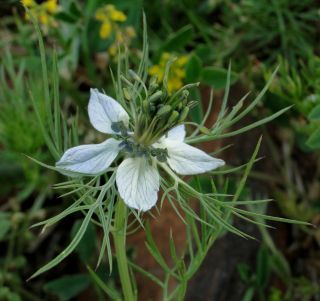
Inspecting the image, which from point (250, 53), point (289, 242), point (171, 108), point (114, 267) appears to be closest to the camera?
point (171, 108)

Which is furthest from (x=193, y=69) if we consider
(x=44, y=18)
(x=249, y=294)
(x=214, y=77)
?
(x=249, y=294)

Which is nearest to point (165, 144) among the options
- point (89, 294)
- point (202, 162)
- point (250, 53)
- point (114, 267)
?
point (202, 162)

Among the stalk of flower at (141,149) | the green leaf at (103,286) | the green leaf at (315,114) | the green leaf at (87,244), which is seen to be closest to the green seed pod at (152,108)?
the stalk of flower at (141,149)

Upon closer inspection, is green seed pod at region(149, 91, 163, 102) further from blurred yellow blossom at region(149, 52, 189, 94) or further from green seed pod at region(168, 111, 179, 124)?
blurred yellow blossom at region(149, 52, 189, 94)

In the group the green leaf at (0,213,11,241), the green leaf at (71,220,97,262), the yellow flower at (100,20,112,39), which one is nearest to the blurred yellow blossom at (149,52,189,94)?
the yellow flower at (100,20,112,39)

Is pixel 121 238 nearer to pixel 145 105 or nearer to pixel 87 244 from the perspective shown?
pixel 145 105

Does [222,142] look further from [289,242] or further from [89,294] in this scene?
[89,294]
